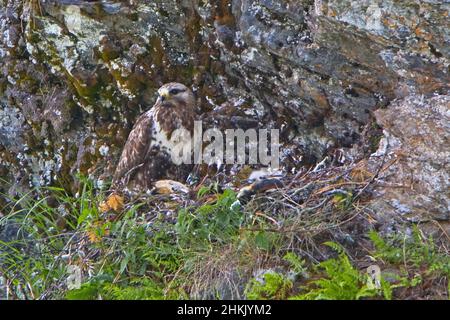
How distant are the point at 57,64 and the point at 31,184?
0.91 m

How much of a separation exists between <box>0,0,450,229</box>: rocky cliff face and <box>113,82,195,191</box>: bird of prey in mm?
155

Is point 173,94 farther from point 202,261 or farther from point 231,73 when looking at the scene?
point 202,261

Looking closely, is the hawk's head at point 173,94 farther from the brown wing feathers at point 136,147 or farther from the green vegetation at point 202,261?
the green vegetation at point 202,261

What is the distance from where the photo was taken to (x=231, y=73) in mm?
5926

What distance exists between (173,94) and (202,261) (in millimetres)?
1754

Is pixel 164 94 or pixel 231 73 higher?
pixel 231 73

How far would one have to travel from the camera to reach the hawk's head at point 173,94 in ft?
19.9

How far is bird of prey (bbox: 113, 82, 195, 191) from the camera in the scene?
20.3 ft

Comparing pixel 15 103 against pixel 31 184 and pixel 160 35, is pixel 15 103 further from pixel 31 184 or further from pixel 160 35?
pixel 160 35

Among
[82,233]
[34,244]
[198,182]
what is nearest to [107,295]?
[82,233]

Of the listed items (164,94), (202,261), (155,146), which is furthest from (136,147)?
(202,261)

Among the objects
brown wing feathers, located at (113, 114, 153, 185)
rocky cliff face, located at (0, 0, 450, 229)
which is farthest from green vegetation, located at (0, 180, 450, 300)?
brown wing feathers, located at (113, 114, 153, 185)

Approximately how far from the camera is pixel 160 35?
607 cm
